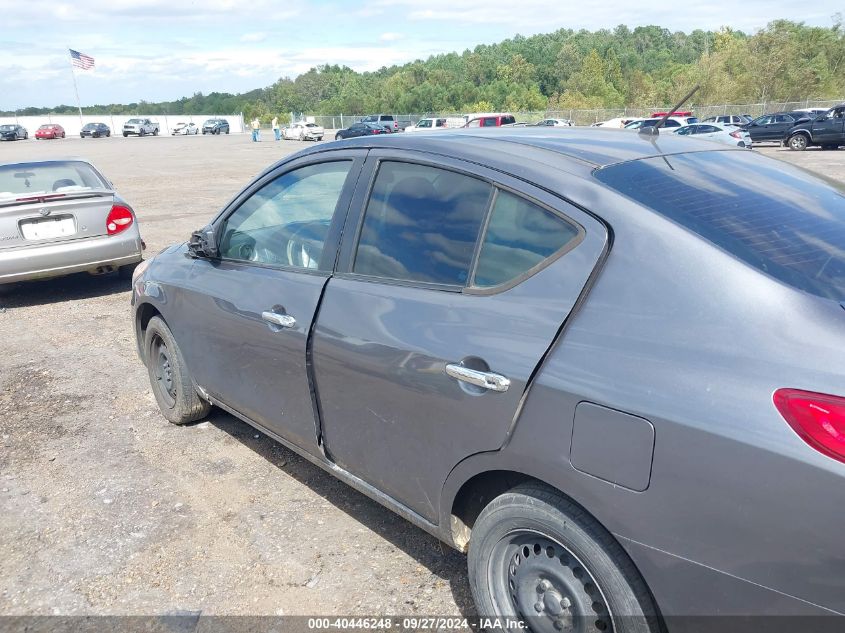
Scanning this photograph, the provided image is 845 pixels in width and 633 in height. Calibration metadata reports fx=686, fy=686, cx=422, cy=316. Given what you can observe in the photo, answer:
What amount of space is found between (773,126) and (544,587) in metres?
35.5

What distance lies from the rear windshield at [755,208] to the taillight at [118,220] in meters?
6.52

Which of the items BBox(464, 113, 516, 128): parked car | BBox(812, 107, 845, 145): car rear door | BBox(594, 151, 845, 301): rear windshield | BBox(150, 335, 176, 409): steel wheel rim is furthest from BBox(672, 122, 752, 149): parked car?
BBox(594, 151, 845, 301): rear windshield

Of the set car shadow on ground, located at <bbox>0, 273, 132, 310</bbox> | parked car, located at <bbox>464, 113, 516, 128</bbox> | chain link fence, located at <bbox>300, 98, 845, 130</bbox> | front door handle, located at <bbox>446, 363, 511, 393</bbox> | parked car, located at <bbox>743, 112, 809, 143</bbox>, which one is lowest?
chain link fence, located at <bbox>300, 98, 845, 130</bbox>

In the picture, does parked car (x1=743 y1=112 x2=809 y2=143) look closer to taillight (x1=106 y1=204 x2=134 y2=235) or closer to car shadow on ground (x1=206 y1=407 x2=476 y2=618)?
taillight (x1=106 y1=204 x2=134 y2=235)

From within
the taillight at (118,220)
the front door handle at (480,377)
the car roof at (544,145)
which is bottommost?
the taillight at (118,220)

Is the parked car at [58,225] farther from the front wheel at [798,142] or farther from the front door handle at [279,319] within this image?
the front wheel at [798,142]

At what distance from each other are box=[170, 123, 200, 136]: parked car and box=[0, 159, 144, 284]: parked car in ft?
234

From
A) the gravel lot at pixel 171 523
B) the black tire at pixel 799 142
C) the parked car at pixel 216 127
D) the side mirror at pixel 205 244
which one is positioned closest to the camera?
the gravel lot at pixel 171 523

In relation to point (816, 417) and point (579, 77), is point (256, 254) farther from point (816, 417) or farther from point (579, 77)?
point (579, 77)

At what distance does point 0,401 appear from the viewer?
4.90 m

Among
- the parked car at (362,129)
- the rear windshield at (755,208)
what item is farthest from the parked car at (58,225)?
the parked car at (362,129)

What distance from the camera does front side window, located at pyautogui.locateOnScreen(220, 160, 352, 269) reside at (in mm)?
3121

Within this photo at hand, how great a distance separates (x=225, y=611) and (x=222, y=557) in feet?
1.22

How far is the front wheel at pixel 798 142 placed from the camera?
2963cm
